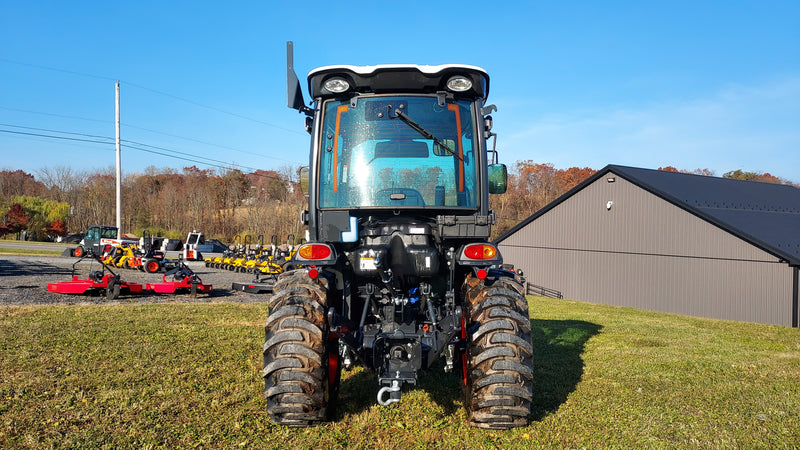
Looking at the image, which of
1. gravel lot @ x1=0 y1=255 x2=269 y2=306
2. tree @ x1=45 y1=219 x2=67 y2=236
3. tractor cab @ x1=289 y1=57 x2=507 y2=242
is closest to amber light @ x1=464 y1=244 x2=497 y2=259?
tractor cab @ x1=289 y1=57 x2=507 y2=242

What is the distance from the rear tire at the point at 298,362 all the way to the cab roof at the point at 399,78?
1950 mm

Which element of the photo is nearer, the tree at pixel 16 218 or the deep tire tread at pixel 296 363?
the deep tire tread at pixel 296 363

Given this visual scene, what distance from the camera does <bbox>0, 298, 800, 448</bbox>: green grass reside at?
14.1 ft

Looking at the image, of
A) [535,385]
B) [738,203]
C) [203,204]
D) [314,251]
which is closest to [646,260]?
[738,203]

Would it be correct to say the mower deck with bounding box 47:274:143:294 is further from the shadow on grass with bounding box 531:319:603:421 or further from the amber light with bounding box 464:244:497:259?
the amber light with bounding box 464:244:497:259

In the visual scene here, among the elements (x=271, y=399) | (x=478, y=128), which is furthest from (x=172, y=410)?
(x=478, y=128)

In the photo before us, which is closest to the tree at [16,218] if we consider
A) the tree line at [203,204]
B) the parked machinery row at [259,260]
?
the tree line at [203,204]

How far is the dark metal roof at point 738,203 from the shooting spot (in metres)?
19.7

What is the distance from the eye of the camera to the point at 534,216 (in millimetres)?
28938

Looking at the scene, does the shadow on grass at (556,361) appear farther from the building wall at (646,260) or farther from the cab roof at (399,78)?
the building wall at (646,260)

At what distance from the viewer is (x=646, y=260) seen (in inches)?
910

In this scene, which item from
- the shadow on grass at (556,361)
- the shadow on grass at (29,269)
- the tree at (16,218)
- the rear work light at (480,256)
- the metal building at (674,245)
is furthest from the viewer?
the tree at (16,218)

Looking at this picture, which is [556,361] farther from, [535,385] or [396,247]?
[396,247]

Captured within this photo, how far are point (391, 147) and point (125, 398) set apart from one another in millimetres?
3441
